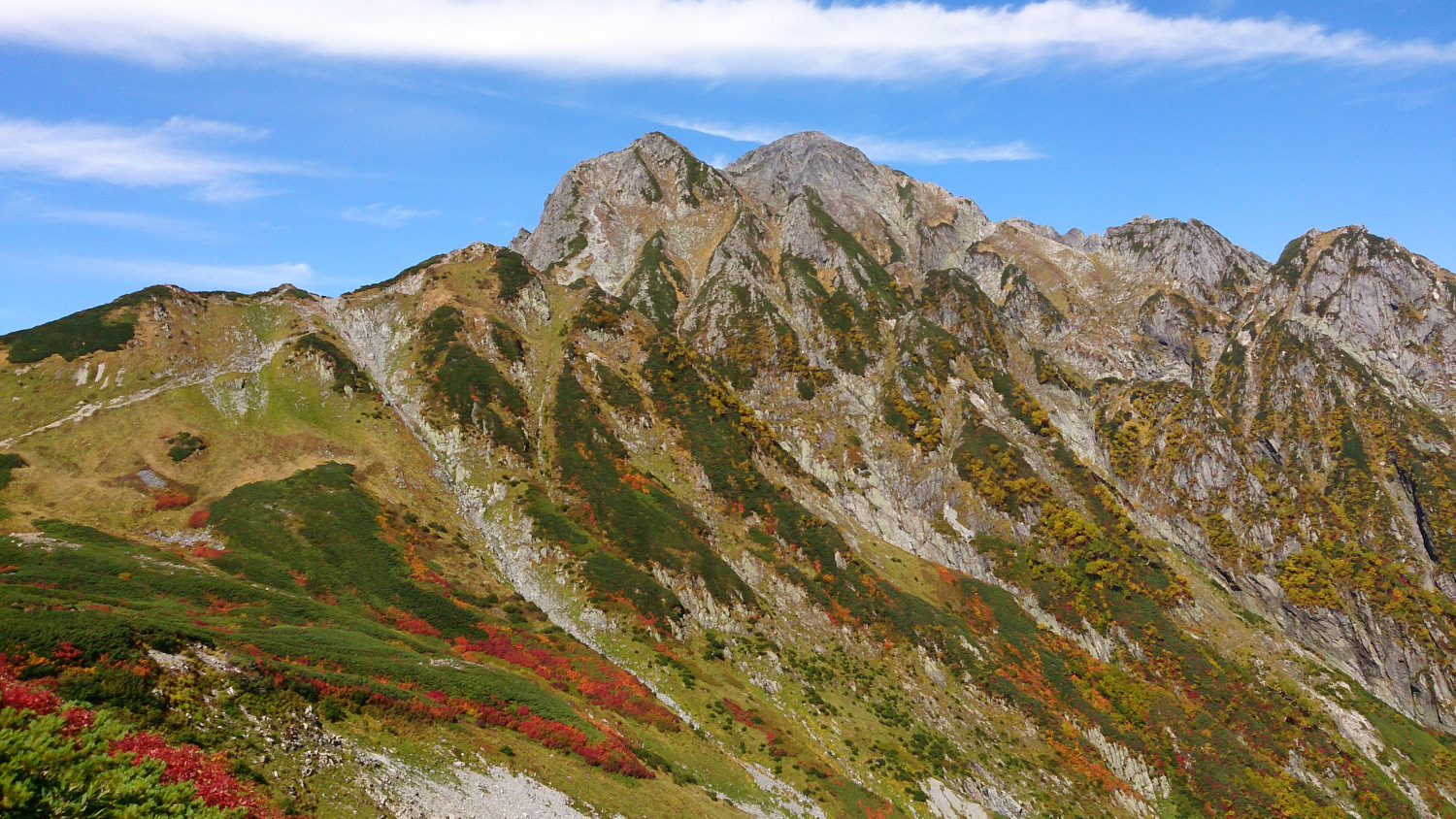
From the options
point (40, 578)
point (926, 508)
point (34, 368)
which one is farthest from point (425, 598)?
point (926, 508)

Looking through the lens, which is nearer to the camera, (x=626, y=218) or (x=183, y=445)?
(x=183, y=445)

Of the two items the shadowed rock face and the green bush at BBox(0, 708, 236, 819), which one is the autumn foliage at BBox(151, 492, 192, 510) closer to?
the green bush at BBox(0, 708, 236, 819)

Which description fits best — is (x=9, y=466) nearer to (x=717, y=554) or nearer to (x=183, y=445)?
(x=183, y=445)

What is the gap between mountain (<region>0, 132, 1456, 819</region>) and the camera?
32469 mm

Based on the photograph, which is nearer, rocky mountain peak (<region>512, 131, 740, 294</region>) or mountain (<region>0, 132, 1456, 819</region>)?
mountain (<region>0, 132, 1456, 819</region>)

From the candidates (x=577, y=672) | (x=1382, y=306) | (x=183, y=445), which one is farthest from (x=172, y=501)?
(x=1382, y=306)

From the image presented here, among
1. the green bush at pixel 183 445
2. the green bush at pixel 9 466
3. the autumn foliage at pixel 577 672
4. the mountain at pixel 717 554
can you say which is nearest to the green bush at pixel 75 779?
the mountain at pixel 717 554

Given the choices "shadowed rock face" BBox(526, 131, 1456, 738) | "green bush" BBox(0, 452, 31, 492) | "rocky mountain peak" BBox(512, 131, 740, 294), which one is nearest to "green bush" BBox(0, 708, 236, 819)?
"green bush" BBox(0, 452, 31, 492)

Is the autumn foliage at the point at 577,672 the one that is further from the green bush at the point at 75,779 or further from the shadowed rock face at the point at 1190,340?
the shadowed rock face at the point at 1190,340

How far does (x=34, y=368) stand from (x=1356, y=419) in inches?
9077

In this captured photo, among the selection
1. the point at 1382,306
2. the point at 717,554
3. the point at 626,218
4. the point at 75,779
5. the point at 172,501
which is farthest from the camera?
the point at 626,218

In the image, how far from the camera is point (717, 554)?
77250 millimetres

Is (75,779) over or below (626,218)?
below

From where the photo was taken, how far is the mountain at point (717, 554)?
107 ft
